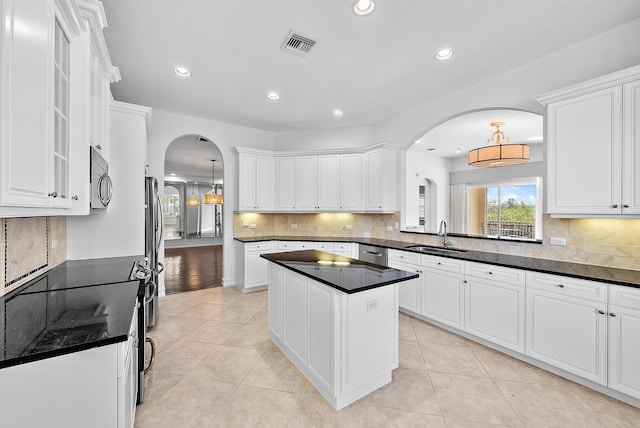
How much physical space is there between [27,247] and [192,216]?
9529 millimetres

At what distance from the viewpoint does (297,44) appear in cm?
256

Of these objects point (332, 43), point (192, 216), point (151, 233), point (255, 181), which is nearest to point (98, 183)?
point (151, 233)

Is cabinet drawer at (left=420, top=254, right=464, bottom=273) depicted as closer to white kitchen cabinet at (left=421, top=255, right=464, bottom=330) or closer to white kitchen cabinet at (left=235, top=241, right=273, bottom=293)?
white kitchen cabinet at (left=421, top=255, right=464, bottom=330)

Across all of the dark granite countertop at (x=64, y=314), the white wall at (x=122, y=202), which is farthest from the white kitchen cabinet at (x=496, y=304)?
the white wall at (x=122, y=202)

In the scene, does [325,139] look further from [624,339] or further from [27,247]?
[624,339]

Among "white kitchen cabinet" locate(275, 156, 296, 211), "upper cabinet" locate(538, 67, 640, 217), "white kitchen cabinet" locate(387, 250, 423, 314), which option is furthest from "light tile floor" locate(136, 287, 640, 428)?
"white kitchen cabinet" locate(275, 156, 296, 211)

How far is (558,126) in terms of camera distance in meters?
2.39

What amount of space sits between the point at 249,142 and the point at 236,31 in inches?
112

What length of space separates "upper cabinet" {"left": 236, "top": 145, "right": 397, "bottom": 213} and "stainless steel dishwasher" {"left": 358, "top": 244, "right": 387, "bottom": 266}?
677mm

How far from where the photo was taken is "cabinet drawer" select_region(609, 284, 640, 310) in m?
1.87

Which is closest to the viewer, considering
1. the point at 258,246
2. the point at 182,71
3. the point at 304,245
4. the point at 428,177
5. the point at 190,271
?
the point at 182,71

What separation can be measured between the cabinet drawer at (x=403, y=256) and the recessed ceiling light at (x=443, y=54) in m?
2.23

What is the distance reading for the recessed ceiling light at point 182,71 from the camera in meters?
3.02

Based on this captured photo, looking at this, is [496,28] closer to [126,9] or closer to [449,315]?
[449,315]
